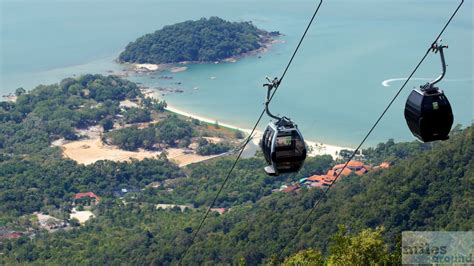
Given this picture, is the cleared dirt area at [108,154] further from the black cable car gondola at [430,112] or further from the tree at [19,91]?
the black cable car gondola at [430,112]

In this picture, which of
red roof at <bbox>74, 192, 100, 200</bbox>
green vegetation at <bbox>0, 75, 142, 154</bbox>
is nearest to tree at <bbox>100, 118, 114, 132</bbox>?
green vegetation at <bbox>0, 75, 142, 154</bbox>

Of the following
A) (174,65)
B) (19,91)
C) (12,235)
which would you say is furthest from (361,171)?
(174,65)

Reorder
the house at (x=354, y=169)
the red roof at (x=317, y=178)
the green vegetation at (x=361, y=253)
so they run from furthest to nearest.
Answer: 1. the red roof at (x=317, y=178)
2. the house at (x=354, y=169)
3. the green vegetation at (x=361, y=253)

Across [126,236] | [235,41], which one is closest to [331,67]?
[235,41]

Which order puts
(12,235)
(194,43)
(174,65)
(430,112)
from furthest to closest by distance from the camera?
(194,43) → (174,65) → (12,235) → (430,112)

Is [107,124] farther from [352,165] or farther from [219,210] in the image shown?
[352,165]

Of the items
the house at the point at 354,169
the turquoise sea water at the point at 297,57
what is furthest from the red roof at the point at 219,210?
the turquoise sea water at the point at 297,57
